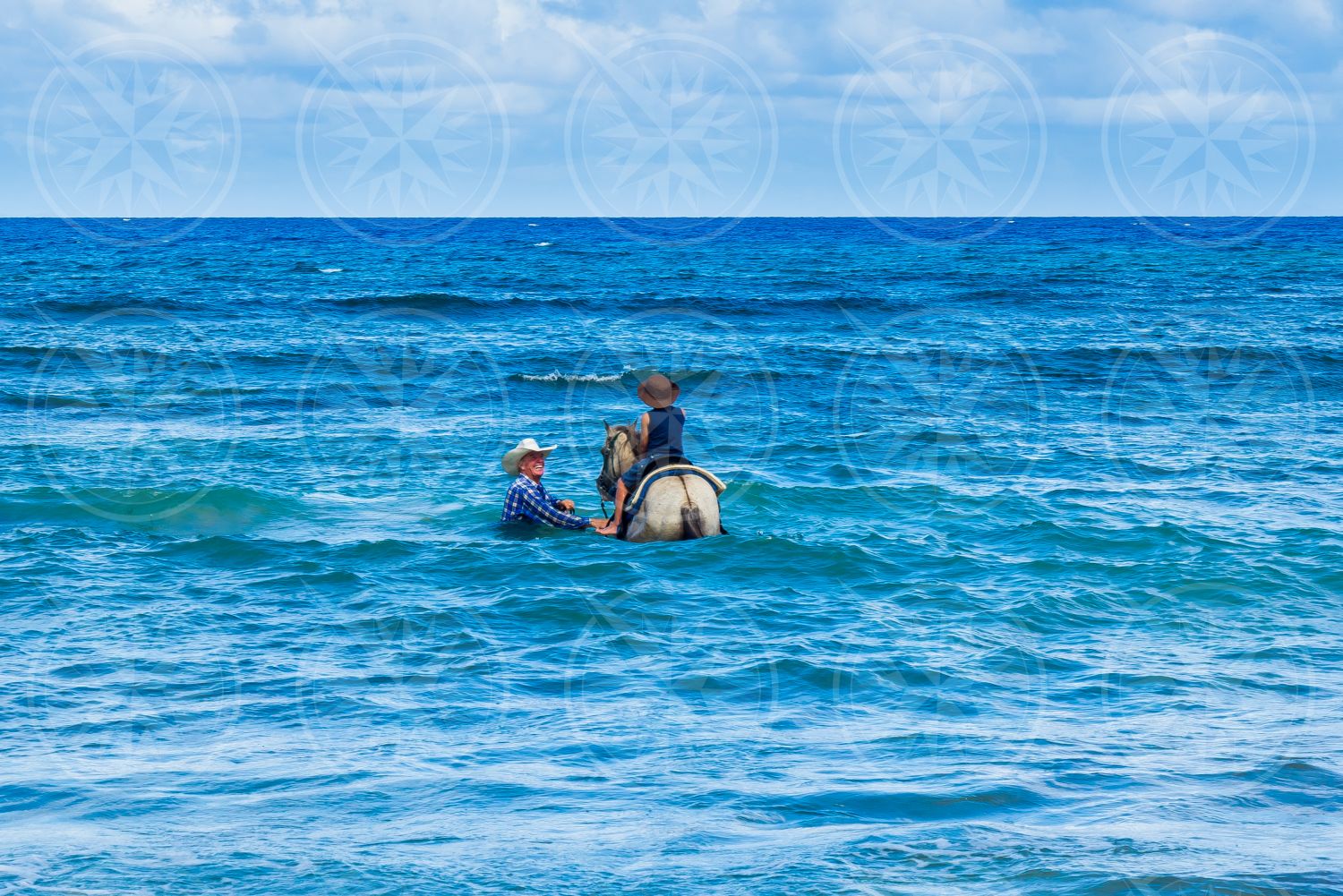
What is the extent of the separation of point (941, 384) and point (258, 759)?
21828mm

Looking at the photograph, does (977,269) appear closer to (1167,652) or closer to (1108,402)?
(1108,402)

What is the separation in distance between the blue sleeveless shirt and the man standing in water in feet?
3.36

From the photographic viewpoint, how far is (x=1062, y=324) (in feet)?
133

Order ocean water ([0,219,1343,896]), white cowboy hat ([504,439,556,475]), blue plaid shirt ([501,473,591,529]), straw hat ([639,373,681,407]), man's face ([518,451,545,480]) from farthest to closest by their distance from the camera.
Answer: blue plaid shirt ([501,473,591,529]) < man's face ([518,451,545,480]) < white cowboy hat ([504,439,556,475]) < straw hat ([639,373,681,407]) < ocean water ([0,219,1343,896])

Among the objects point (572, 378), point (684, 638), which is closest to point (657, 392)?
point (684, 638)

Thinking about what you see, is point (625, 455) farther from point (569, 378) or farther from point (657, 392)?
point (569, 378)

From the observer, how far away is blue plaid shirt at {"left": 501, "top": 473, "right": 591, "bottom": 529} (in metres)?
14.3

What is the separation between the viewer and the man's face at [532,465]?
46.3 feet

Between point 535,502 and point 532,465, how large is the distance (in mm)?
441

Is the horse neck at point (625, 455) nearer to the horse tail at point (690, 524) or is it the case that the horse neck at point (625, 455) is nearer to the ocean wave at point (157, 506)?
the horse tail at point (690, 524)

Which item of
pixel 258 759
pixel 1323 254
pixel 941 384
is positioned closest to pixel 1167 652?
pixel 258 759

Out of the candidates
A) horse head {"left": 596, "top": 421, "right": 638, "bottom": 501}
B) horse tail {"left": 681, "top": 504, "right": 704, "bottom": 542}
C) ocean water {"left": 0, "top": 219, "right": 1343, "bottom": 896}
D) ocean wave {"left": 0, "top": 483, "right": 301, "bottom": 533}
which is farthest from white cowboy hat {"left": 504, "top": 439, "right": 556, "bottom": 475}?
ocean wave {"left": 0, "top": 483, "right": 301, "bottom": 533}

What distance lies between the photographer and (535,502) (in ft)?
47.2

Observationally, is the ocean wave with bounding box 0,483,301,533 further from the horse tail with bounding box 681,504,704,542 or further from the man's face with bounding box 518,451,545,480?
the horse tail with bounding box 681,504,704,542
